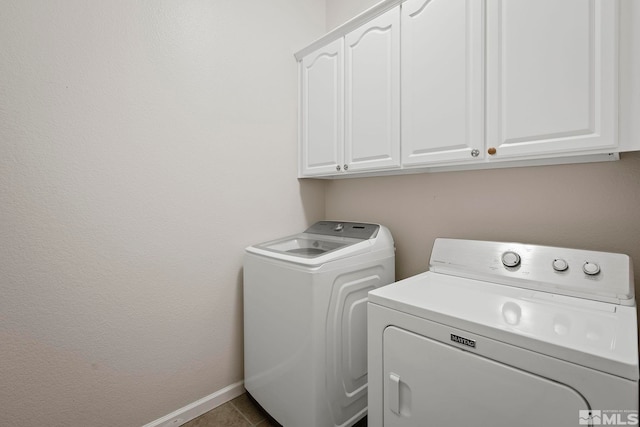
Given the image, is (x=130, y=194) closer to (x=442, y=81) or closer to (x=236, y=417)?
(x=236, y=417)

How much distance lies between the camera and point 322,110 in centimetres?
190

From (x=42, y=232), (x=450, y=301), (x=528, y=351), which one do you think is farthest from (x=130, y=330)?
(x=528, y=351)

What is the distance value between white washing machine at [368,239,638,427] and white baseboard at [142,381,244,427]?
1030 mm

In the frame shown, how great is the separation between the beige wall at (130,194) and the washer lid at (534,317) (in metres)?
1.11

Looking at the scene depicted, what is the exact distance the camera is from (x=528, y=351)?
0.78 m

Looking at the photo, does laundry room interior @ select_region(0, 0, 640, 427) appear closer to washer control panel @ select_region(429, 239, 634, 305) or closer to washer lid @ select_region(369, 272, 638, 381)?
washer control panel @ select_region(429, 239, 634, 305)

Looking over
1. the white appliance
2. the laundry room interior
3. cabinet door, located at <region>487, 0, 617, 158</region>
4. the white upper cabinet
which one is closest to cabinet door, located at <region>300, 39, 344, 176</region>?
the white upper cabinet

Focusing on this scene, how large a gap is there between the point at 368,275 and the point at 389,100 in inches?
37.4

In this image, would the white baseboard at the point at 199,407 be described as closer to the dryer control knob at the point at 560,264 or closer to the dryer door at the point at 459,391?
the dryer door at the point at 459,391

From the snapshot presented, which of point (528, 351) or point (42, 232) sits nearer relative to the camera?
point (528, 351)

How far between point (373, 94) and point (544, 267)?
1152 millimetres

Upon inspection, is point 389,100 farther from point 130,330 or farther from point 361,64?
point 130,330

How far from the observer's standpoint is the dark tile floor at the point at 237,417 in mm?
1594

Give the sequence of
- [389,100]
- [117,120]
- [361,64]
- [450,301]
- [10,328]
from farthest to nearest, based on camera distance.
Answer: [361,64] < [389,100] < [117,120] < [10,328] < [450,301]
